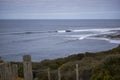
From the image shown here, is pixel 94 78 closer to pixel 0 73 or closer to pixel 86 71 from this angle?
pixel 86 71

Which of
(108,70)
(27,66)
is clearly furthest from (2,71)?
(108,70)

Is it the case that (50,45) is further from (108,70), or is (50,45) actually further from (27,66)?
(27,66)

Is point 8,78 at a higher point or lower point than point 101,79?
higher

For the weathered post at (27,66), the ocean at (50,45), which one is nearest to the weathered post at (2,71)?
the weathered post at (27,66)

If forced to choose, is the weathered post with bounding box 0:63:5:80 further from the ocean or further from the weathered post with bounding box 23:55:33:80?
the ocean

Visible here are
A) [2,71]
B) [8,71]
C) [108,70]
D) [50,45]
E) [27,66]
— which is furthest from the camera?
[50,45]

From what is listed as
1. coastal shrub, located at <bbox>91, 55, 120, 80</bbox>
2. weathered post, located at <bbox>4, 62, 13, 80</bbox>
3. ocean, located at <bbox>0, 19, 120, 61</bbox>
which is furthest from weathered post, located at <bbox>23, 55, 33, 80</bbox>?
ocean, located at <bbox>0, 19, 120, 61</bbox>

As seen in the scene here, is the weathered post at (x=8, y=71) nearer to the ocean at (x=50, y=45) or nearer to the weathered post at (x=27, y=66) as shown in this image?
the weathered post at (x=27, y=66)

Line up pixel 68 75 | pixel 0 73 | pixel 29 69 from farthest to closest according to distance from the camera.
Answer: pixel 68 75, pixel 0 73, pixel 29 69

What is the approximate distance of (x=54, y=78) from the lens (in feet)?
35.6

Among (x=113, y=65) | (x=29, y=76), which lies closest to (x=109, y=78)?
(x=113, y=65)

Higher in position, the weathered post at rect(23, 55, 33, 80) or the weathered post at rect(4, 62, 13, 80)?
the weathered post at rect(23, 55, 33, 80)

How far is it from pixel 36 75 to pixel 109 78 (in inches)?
159

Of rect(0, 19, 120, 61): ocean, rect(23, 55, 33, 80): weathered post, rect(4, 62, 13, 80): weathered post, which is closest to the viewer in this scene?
rect(23, 55, 33, 80): weathered post
